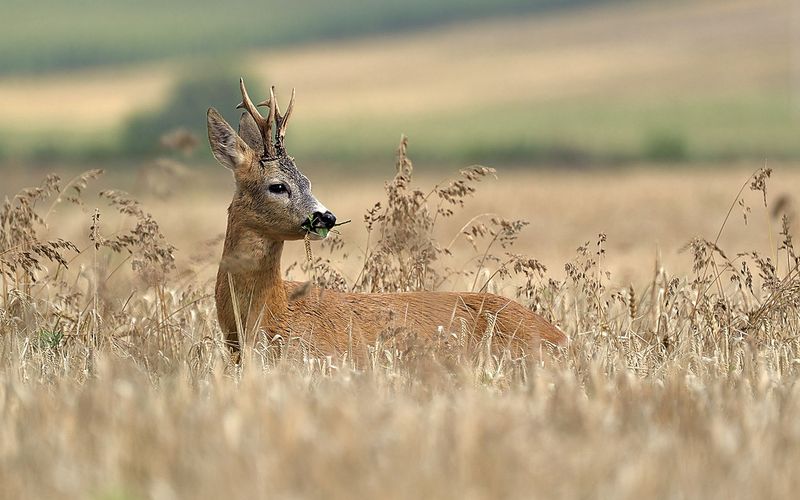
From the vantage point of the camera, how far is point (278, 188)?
7551mm

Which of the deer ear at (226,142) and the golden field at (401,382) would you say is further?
the deer ear at (226,142)

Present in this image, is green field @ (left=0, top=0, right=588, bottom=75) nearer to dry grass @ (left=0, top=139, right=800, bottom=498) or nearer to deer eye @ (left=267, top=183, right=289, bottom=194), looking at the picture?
deer eye @ (left=267, top=183, right=289, bottom=194)

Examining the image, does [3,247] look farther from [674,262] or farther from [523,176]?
[523,176]

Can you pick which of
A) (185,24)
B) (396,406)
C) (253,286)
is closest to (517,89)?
(185,24)

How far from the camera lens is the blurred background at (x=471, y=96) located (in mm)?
31625

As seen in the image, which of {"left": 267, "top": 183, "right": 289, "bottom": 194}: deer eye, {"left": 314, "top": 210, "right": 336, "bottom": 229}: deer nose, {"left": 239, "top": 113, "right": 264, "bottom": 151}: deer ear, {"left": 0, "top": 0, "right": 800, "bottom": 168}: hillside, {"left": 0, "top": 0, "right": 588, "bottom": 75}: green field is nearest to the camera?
{"left": 314, "top": 210, "right": 336, "bottom": 229}: deer nose

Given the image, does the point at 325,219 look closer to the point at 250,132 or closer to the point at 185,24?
the point at 250,132

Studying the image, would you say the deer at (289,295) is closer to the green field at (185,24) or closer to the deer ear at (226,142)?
the deer ear at (226,142)

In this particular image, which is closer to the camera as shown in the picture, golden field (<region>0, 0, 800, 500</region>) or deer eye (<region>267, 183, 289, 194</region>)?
golden field (<region>0, 0, 800, 500</region>)

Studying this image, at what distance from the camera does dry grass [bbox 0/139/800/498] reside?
4.04 metres

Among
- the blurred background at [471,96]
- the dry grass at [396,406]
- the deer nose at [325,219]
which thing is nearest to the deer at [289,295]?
the deer nose at [325,219]

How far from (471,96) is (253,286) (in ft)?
236

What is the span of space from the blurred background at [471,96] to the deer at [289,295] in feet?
26.6

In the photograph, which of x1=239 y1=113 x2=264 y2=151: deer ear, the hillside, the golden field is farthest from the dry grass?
the hillside
